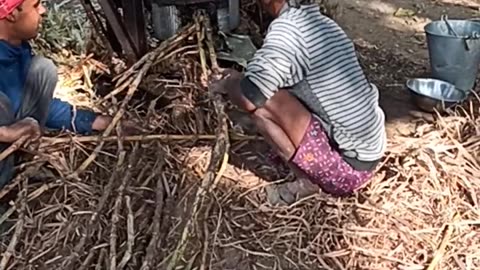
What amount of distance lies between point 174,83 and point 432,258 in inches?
51.7

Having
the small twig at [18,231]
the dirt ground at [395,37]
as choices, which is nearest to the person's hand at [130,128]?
the small twig at [18,231]

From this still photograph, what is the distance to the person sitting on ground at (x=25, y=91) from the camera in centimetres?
303

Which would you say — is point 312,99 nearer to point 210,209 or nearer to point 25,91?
point 210,209

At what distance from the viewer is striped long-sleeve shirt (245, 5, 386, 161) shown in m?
2.85

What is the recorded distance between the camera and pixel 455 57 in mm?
4020

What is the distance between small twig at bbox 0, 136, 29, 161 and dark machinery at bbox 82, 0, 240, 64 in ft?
2.34

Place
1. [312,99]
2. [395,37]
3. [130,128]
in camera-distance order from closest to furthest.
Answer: [312,99], [130,128], [395,37]

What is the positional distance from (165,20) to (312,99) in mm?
987

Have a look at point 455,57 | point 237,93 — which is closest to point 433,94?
point 455,57

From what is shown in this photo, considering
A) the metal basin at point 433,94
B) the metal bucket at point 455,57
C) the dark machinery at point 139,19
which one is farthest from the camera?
the metal bucket at point 455,57

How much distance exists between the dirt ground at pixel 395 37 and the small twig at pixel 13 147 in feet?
5.07

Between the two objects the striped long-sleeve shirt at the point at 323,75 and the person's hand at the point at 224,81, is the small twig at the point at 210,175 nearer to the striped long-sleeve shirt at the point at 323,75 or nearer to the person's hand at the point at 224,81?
the person's hand at the point at 224,81

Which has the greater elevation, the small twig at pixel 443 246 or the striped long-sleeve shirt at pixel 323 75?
the striped long-sleeve shirt at pixel 323 75

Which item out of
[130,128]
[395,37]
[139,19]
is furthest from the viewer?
[395,37]
